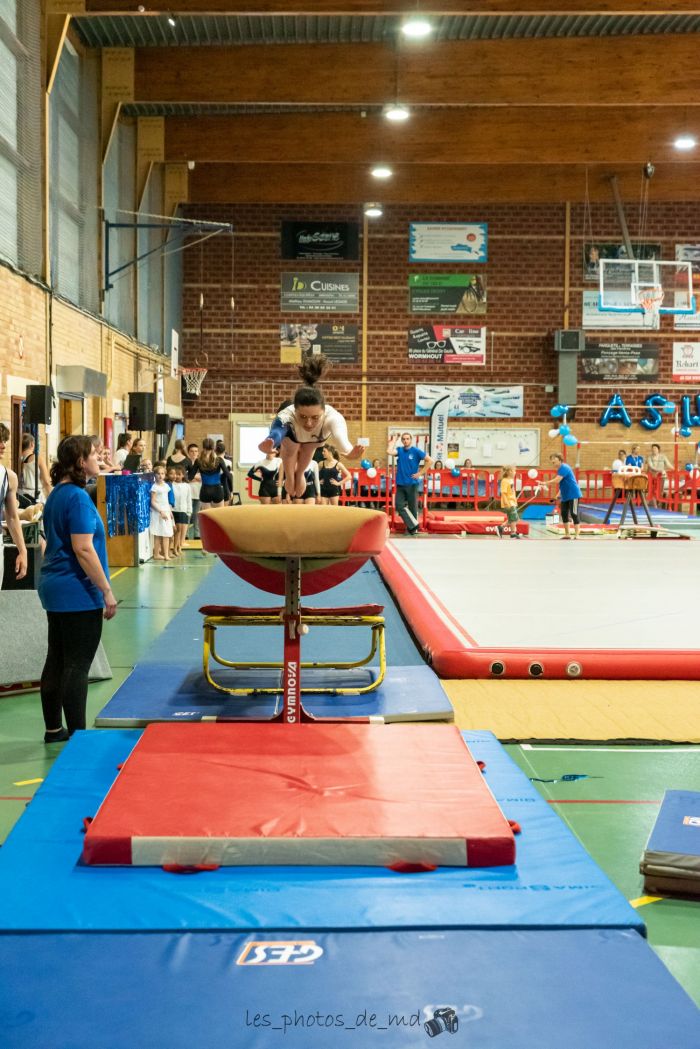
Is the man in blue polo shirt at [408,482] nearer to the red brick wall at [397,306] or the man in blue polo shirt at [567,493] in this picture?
the man in blue polo shirt at [567,493]

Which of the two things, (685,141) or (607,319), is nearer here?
(685,141)

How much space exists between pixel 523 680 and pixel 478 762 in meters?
1.80

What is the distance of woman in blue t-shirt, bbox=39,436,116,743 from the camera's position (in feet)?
13.6

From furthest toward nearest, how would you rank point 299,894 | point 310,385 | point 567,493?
point 567,493 < point 310,385 < point 299,894

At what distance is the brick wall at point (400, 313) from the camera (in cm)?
2192

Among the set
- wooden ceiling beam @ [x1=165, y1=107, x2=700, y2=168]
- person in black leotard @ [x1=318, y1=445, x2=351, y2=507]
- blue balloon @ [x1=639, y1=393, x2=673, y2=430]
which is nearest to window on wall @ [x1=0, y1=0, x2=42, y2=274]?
person in black leotard @ [x1=318, y1=445, x2=351, y2=507]

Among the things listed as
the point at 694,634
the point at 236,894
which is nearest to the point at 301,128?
the point at 694,634

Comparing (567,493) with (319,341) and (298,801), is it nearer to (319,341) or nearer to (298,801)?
(319,341)

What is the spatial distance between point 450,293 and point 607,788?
63.2ft

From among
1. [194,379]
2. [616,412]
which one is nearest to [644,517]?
[616,412]

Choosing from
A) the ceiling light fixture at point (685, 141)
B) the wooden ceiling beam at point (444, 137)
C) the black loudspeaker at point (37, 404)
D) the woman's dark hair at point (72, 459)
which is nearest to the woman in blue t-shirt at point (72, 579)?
the woman's dark hair at point (72, 459)

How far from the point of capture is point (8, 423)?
1069 centimetres

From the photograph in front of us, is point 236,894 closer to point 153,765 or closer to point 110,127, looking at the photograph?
point 153,765

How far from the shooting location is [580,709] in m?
4.89
